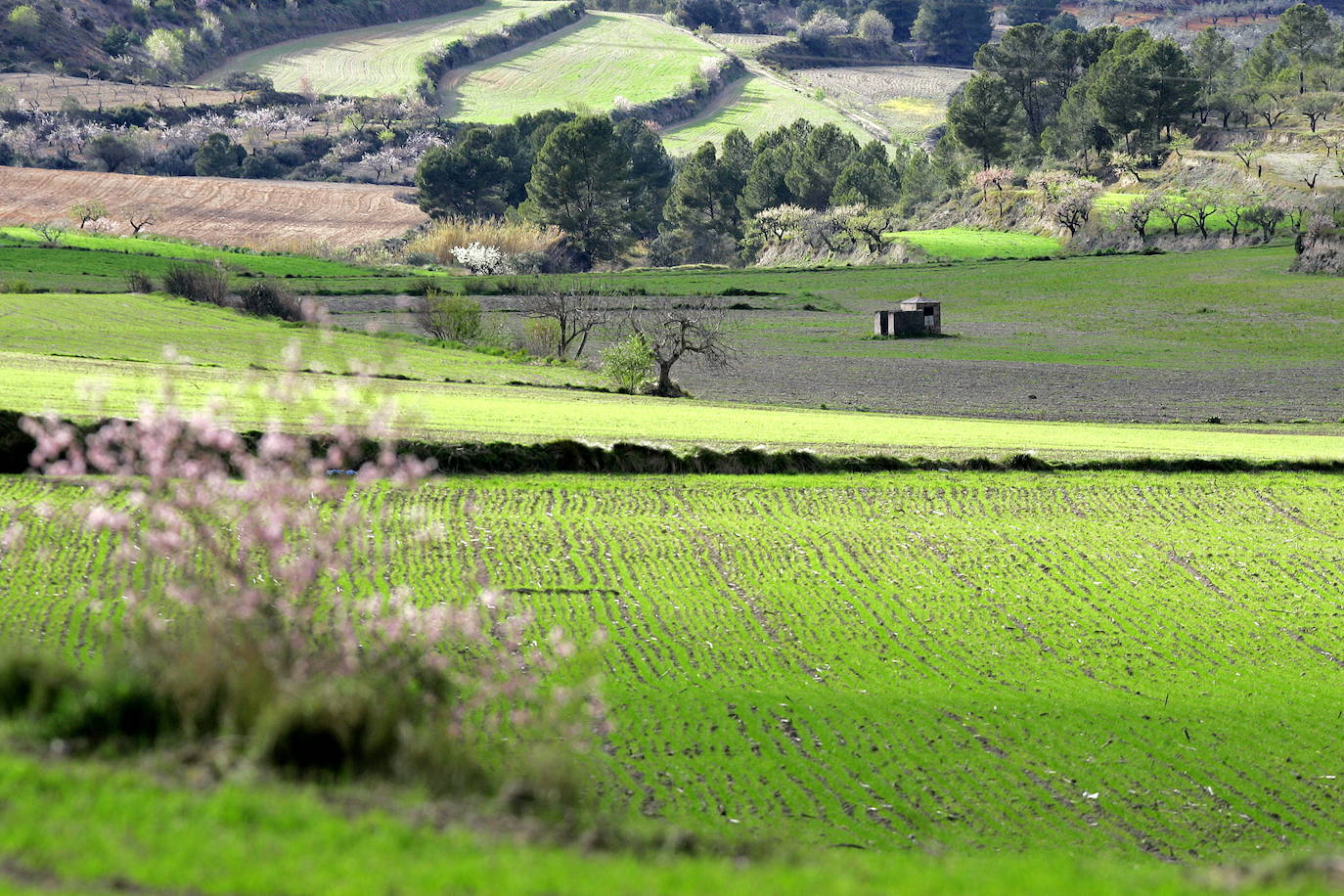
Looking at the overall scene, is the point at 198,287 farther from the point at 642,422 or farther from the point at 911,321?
the point at 642,422

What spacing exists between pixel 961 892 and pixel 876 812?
6262mm

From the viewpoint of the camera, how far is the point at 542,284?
10131 cm

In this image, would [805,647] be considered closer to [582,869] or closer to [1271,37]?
[582,869]

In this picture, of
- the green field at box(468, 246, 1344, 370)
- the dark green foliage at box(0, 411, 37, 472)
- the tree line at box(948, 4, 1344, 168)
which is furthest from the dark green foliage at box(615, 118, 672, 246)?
the dark green foliage at box(0, 411, 37, 472)

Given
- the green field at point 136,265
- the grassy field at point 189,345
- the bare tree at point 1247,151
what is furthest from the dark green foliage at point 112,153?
the bare tree at point 1247,151

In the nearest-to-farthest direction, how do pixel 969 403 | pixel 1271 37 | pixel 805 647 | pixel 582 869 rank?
pixel 582 869
pixel 805 647
pixel 969 403
pixel 1271 37

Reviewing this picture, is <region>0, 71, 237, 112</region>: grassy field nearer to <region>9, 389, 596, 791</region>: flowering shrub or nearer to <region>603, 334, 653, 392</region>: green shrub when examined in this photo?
<region>603, 334, 653, 392</region>: green shrub

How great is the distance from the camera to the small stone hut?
8200 centimetres

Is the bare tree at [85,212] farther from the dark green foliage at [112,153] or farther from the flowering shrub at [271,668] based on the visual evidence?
the flowering shrub at [271,668]

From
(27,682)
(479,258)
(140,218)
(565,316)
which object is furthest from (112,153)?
(27,682)

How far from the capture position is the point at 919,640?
A: 1858 cm

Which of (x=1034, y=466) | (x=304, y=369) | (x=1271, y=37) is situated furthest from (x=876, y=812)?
(x=1271, y=37)

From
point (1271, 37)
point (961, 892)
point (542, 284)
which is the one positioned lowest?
point (542, 284)

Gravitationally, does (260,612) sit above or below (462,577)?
above
